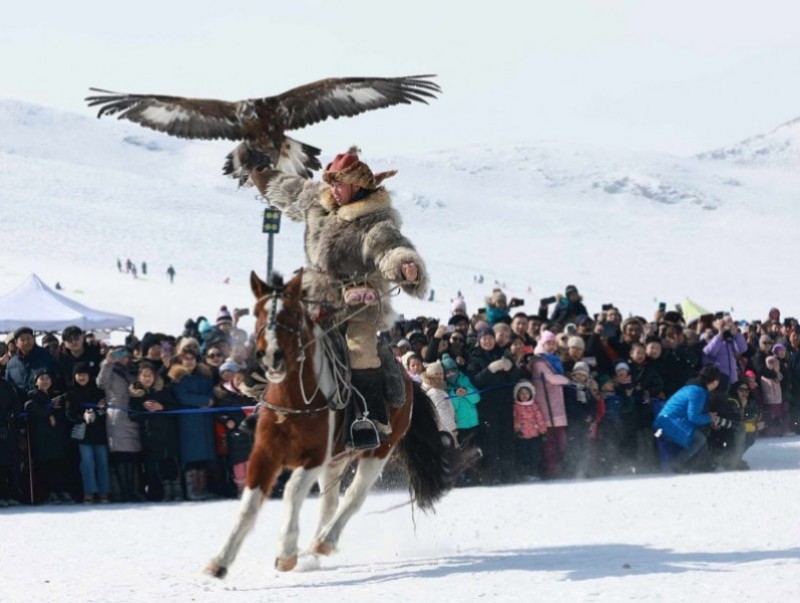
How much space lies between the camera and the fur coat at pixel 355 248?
9.23 meters

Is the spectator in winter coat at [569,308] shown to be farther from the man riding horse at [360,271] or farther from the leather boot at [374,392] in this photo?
the leather boot at [374,392]

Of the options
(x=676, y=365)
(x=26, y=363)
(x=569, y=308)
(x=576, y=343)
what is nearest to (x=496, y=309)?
(x=569, y=308)

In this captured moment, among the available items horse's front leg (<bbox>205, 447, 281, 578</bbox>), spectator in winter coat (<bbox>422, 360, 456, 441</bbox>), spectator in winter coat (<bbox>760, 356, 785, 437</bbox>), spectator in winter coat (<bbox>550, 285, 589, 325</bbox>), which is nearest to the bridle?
horse's front leg (<bbox>205, 447, 281, 578</bbox>)

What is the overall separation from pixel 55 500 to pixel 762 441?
922cm

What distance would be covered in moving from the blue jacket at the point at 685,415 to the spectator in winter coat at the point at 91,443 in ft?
18.3

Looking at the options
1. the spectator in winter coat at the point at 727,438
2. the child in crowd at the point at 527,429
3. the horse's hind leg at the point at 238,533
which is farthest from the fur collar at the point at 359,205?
the spectator in winter coat at the point at 727,438

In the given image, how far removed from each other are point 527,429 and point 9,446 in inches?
198

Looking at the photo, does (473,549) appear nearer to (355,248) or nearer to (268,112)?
(355,248)

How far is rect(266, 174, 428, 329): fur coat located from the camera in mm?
9234

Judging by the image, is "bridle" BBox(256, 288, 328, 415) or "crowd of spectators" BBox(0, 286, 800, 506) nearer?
"bridle" BBox(256, 288, 328, 415)

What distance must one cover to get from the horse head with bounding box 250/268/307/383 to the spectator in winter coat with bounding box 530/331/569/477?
22.7 feet

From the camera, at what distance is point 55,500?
13680 mm

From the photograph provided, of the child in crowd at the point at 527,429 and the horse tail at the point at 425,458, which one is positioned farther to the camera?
the child in crowd at the point at 527,429

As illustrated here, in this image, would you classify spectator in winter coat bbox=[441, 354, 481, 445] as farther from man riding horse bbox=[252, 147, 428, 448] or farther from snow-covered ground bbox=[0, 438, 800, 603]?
man riding horse bbox=[252, 147, 428, 448]
